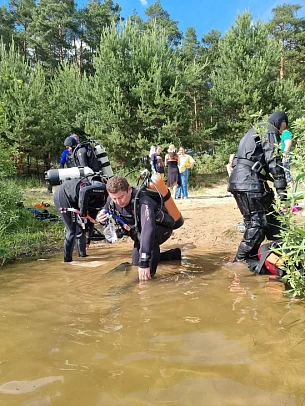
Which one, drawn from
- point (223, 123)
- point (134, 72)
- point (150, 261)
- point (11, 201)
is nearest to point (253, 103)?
point (223, 123)

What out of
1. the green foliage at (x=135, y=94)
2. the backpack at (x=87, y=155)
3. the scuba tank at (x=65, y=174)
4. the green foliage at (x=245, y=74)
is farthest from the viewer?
the green foliage at (x=245, y=74)

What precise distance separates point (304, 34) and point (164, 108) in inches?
722

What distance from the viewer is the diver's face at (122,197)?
11.7 feet

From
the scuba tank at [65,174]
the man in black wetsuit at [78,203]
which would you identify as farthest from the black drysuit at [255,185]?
the scuba tank at [65,174]

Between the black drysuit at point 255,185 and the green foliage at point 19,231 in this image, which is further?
the green foliage at point 19,231

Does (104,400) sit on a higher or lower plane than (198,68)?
lower

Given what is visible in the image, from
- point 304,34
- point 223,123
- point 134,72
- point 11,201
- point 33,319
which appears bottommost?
point 33,319

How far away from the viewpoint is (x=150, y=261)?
3811 millimetres

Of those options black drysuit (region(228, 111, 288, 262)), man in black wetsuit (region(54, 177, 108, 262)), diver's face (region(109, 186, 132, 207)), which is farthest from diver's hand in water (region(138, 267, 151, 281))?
man in black wetsuit (region(54, 177, 108, 262))

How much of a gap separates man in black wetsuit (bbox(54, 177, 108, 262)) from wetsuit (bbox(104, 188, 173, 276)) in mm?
626

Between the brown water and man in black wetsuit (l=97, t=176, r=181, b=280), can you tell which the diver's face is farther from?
the brown water

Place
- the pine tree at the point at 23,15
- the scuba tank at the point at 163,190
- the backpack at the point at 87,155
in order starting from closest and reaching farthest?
the scuba tank at the point at 163,190
the backpack at the point at 87,155
the pine tree at the point at 23,15

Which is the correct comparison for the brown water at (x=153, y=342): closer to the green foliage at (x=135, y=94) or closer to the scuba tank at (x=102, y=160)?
the scuba tank at (x=102, y=160)

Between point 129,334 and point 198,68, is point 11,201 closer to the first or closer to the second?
point 129,334
